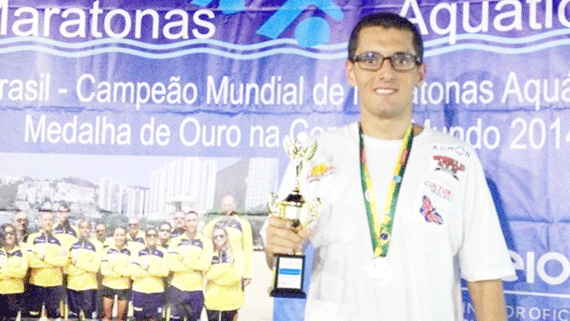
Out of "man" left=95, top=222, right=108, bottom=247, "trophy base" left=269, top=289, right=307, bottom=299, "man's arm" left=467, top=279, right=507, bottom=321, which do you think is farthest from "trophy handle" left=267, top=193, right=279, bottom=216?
"man" left=95, top=222, right=108, bottom=247

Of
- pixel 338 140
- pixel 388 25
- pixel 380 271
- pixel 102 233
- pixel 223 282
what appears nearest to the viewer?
pixel 380 271

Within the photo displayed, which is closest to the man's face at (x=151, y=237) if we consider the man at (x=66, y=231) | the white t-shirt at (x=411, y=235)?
the man at (x=66, y=231)

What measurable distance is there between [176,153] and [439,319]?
1440mm

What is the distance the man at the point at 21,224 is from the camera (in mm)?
3195

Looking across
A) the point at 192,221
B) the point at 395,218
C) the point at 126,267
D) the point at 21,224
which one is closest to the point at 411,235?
the point at 395,218

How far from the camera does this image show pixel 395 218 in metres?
2.23

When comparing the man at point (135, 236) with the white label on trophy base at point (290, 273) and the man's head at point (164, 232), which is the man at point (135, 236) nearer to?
the man's head at point (164, 232)

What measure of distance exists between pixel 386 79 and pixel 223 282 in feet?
4.18

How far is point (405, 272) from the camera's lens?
2186 mm

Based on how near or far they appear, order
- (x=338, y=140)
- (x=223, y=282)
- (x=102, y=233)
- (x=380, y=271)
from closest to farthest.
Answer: (x=380, y=271), (x=338, y=140), (x=223, y=282), (x=102, y=233)

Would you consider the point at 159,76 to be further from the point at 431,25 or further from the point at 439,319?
the point at 439,319

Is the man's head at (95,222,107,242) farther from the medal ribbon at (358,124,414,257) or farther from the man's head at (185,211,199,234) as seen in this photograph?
the medal ribbon at (358,124,414,257)

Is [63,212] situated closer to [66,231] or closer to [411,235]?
[66,231]

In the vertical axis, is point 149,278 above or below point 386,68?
below
